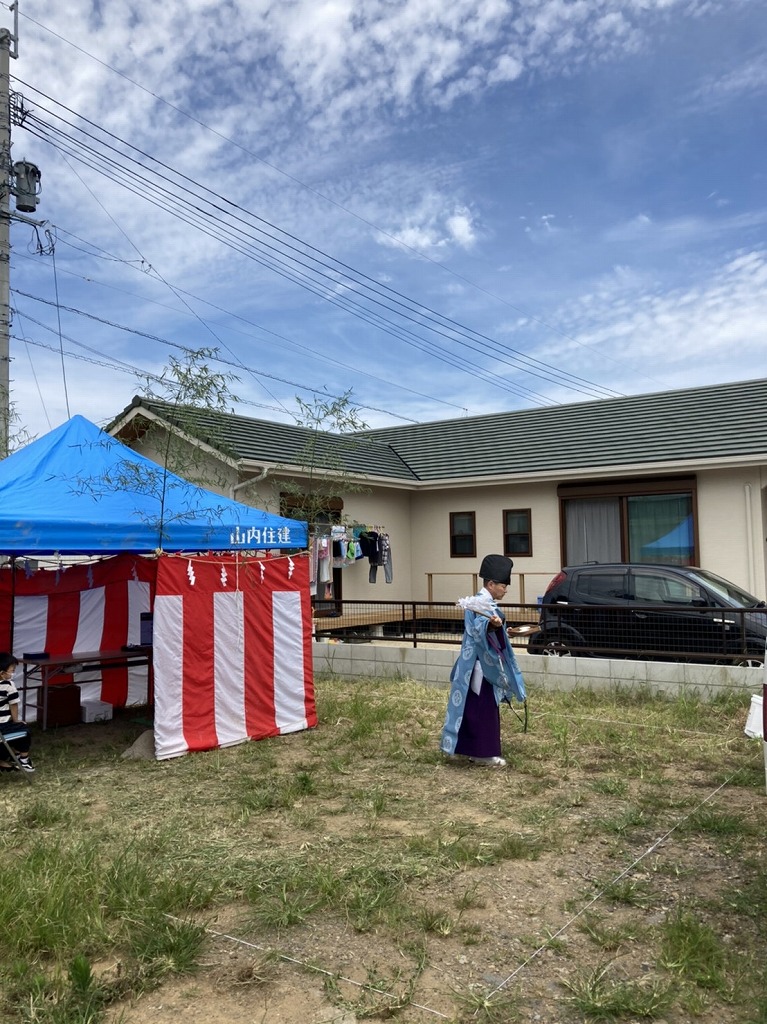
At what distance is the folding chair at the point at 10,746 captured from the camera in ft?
20.4

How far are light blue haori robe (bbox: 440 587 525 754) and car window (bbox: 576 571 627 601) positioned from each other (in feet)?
14.6

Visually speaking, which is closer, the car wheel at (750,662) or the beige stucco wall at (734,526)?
the car wheel at (750,662)

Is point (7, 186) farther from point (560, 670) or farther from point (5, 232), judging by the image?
point (560, 670)

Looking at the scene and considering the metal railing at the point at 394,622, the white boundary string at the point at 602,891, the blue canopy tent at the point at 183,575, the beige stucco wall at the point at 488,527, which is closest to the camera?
the white boundary string at the point at 602,891

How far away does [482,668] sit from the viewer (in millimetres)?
6531

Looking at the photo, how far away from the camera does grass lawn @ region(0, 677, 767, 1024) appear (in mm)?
3119

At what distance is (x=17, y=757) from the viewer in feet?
20.8

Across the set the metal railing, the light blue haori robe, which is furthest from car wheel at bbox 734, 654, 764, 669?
the light blue haori robe

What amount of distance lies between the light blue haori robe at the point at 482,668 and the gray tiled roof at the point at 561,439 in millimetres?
7563

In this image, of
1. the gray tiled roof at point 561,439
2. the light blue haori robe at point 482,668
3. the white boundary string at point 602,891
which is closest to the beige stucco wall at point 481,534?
the gray tiled roof at point 561,439

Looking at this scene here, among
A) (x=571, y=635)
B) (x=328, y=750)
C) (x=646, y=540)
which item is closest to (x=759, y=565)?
(x=646, y=540)

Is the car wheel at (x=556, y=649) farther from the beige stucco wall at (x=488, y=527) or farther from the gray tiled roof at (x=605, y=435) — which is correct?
the gray tiled roof at (x=605, y=435)

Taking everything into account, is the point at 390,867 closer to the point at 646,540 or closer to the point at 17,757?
the point at 17,757

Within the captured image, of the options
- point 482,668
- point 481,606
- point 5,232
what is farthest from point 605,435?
point 5,232
